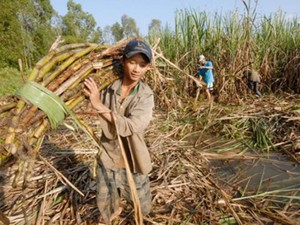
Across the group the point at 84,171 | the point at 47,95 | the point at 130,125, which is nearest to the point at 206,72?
the point at 84,171

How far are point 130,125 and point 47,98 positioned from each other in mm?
450

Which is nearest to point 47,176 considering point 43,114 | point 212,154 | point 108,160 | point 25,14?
point 108,160

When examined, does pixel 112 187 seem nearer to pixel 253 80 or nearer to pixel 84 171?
pixel 84 171

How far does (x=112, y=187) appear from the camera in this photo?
184cm

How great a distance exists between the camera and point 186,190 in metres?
2.40

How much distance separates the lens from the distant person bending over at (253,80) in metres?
6.06

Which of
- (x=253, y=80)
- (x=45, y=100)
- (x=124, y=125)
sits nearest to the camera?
(x=45, y=100)

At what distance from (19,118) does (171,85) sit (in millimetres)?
4150

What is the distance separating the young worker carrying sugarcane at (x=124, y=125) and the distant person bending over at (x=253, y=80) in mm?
5029

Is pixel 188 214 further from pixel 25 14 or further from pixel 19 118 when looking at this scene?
pixel 25 14

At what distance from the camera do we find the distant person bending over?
606cm

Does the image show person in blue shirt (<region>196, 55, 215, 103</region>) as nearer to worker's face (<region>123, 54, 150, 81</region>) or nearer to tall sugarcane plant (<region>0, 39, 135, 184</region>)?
worker's face (<region>123, 54, 150, 81</region>)

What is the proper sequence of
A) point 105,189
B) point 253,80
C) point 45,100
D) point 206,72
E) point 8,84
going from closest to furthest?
point 45,100, point 105,189, point 206,72, point 253,80, point 8,84

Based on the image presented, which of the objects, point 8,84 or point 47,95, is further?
point 8,84
